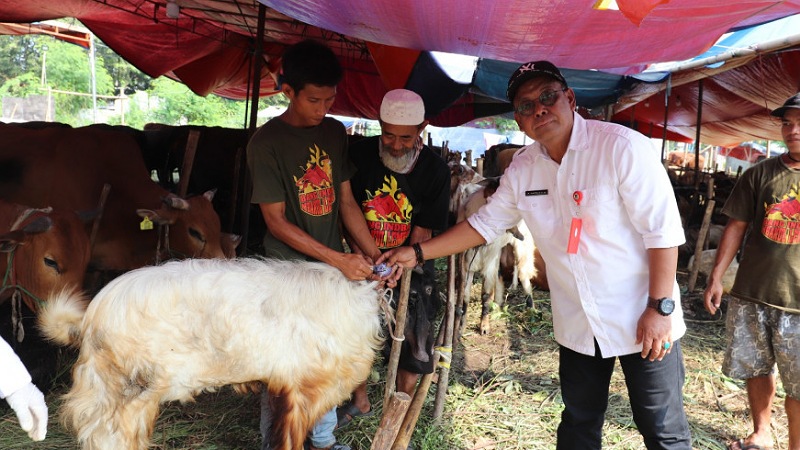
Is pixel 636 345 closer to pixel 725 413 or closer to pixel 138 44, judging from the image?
pixel 725 413

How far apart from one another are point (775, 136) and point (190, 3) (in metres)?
12.2

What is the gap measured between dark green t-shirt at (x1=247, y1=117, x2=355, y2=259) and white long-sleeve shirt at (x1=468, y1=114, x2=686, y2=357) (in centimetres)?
106

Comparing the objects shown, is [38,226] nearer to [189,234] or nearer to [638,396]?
[189,234]

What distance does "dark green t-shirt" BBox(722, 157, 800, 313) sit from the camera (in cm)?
324

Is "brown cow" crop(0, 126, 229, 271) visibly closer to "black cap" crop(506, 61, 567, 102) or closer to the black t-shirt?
the black t-shirt

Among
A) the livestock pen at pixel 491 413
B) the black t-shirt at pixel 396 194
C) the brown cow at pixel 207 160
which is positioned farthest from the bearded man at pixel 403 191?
the brown cow at pixel 207 160

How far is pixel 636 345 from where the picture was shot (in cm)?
229

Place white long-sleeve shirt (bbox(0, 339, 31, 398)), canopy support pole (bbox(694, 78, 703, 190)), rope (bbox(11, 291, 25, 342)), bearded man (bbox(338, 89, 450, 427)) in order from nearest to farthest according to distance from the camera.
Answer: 1. white long-sleeve shirt (bbox(0, 339, 31, 398))
2. bearded man (bbox(338, 89, 450, 427))
3. rope (bbox(11, 291, 25, 342))
4. canopy support pole (bbox(694, 78, 703, 190))

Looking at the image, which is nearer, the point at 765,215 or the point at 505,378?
the point at 765,215

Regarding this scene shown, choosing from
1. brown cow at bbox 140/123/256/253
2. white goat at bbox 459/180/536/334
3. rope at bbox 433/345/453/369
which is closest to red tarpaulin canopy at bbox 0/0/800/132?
white goat at bbox 459/180/536/334

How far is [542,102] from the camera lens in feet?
7.57

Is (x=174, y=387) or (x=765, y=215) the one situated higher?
(x=765, y=215)

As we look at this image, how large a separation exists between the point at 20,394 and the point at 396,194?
1.95 metres

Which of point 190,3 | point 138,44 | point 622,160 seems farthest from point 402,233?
point 138,44
